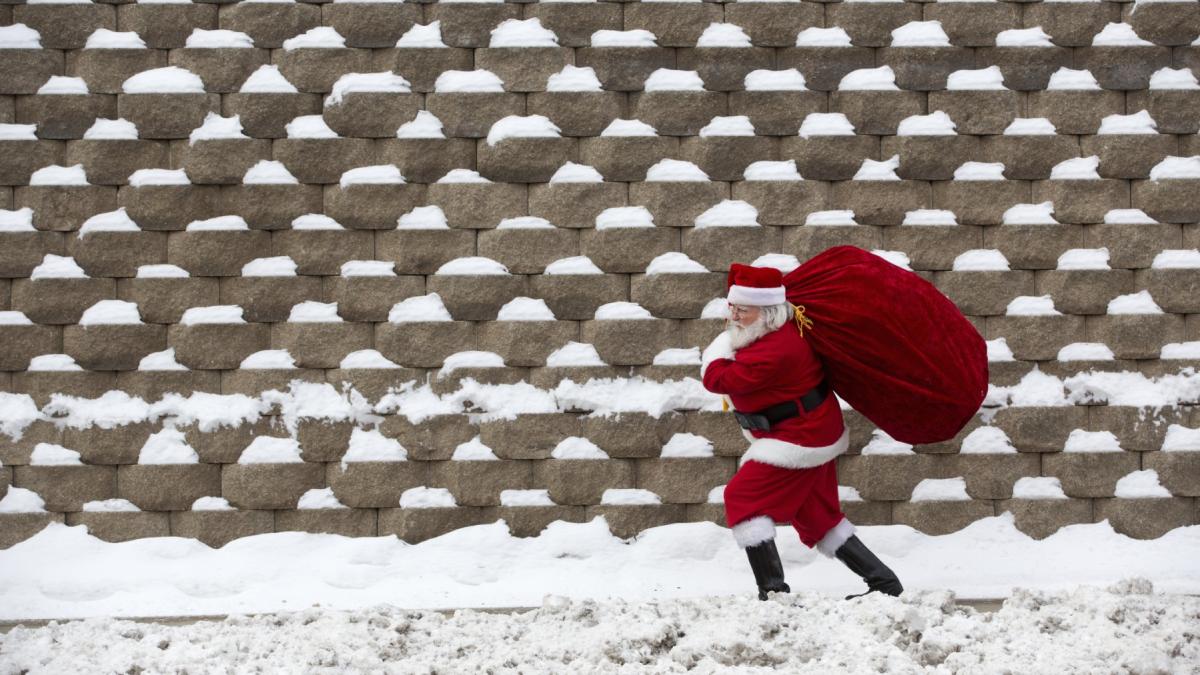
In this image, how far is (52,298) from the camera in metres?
4.59

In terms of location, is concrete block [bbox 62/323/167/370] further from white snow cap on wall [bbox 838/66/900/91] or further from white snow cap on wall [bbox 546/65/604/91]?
white snow cap on wall [bbox 838/66/900/91]

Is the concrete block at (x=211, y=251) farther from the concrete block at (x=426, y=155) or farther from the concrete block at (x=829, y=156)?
the concrete block at (x=829, y=156)

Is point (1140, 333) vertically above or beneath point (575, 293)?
beneath

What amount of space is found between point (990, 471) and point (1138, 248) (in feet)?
4.08

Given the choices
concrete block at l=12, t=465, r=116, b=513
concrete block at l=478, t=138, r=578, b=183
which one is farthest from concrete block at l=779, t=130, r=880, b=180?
concrete block at l=12, t=465, r=116, b=513

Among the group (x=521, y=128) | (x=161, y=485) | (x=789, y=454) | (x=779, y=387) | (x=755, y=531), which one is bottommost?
(x=161, y=485)

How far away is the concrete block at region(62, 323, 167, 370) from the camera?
4582mm

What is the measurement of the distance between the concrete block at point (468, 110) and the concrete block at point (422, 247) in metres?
0.47

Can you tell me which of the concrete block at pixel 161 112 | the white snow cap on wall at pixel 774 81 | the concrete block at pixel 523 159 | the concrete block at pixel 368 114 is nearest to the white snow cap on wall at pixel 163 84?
the concrete block at pixel 161 112

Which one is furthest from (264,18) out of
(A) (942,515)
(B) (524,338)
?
(A) (942,515)

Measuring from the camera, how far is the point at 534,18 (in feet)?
15.4

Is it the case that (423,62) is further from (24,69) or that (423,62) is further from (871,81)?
(871,81)

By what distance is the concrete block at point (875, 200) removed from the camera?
4680 mm

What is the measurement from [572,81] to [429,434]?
1748mm
